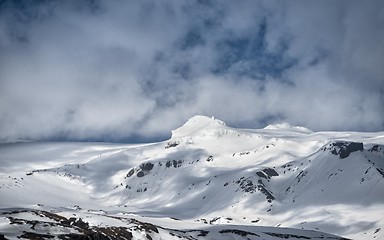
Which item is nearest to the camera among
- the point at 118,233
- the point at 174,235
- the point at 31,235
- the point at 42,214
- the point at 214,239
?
the point at 31,235

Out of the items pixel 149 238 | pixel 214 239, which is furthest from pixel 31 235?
pixel 214 239

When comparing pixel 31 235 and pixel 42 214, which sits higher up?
pixel 42 214

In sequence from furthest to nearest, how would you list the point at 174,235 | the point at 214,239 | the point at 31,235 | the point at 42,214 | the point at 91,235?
the point at 214,239 < the point at 174,235 < the point at 42,214 < the point at 91,235 < the point at 31,235

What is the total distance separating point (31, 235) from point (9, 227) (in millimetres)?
9855

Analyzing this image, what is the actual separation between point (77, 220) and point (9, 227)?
1602 inches

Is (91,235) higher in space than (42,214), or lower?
lower

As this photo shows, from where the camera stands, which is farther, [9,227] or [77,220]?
[77,220]

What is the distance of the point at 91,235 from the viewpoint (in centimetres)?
11750

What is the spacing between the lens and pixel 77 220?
14962 cm

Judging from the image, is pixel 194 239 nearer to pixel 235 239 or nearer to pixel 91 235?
pixel 235 239

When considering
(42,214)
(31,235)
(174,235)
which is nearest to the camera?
(31,235)

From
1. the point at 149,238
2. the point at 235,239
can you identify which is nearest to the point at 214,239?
the point at 235,239

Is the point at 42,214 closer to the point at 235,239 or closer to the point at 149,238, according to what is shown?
the point at 149,238

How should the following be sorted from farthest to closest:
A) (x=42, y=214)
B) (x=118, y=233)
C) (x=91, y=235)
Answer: (x=42, y=214)
(x=118, y=233)
(x=91, y=235)
